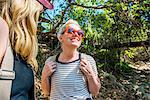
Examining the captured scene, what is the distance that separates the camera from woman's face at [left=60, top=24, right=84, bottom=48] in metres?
A: 3.26

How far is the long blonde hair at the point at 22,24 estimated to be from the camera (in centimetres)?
185

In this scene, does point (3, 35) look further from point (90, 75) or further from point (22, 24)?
point (90, 75)

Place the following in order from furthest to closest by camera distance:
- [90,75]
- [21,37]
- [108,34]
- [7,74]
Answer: [108,34], [90,75], [21,37], [7,74]

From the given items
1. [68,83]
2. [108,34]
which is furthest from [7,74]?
[108,34]

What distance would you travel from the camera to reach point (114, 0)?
6875 mm

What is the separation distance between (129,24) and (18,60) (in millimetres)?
5438

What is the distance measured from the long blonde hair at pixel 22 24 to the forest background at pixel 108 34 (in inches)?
169

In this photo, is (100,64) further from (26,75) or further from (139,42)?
(26,75)

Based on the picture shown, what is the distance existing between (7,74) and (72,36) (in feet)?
5.30

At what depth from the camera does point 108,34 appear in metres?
7.16

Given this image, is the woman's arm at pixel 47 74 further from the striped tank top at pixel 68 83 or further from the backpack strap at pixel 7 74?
the backpack strap at pixel 7 74

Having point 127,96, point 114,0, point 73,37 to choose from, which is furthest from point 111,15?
point 73,37

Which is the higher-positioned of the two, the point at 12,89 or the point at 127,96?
the point at 12,89

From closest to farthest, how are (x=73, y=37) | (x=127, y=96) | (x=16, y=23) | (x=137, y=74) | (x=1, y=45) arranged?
(x=1, y=45) → (x=16, y=23) → (x=73, y=37) → (x=127, y=96) → (x=137, y=74)
